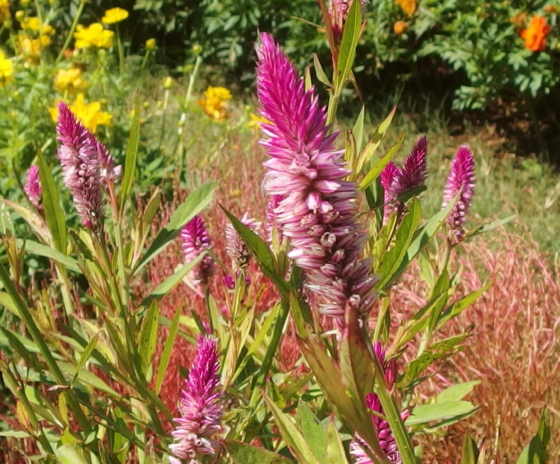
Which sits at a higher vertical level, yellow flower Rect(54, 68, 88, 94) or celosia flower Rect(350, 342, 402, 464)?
celosia flower Rect(350, 342, 402, 464)

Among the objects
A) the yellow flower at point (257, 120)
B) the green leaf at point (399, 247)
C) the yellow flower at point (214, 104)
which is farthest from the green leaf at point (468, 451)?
the yellow flower at point (214, 104)

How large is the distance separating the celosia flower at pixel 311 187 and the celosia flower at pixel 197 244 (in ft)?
2.12

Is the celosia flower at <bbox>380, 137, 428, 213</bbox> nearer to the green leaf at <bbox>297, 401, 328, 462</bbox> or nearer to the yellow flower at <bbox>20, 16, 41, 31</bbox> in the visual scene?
the green leaf at <bbox>297, 401, 328, 462</bbox>

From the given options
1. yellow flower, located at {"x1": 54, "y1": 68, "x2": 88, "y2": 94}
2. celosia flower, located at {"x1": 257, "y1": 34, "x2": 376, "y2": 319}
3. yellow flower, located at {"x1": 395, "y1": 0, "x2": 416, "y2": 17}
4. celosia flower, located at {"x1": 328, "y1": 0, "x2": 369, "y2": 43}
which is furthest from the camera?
yellow flower, located at {"x1": 395, "y1": 0, "x2": 416, "y2": 17}

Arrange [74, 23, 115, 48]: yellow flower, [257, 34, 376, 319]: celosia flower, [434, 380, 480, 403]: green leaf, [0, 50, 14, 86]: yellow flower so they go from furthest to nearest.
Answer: [74, 23, 115, 48]: yellow flower, [0, 50, 14, 86]: yellow flower, [434, 380, 480, 403]: green leaf, [257, 34, 376, 319]: celosia flower

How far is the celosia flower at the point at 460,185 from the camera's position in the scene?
4.17 ft

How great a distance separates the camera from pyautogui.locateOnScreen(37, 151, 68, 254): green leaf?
3.35 feet

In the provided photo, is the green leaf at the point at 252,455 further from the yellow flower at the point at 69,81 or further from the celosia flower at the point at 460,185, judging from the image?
the yellow flower at the point at 69,81

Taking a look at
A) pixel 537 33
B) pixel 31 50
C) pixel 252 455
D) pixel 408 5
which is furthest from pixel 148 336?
pixel 408 5

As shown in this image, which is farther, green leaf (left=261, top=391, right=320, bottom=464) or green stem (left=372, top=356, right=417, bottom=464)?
green leaf (left=261, top=391, right=320, bottom=464)

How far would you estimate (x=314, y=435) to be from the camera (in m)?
0.78

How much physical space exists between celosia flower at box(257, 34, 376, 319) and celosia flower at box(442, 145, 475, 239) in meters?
0.64

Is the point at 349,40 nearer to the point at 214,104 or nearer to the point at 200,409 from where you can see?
the point at 200,409

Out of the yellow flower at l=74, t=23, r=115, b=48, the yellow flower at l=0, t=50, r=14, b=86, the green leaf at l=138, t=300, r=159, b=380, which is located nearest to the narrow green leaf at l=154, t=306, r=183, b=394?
the green leaf at l=138, t=300, r=159, b=380
